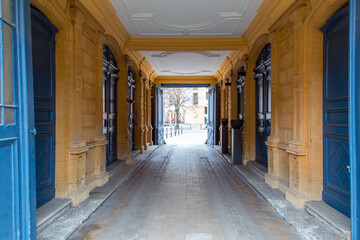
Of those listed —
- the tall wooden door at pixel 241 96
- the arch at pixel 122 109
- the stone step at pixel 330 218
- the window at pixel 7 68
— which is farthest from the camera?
the tall wooden door at pixel 241 96

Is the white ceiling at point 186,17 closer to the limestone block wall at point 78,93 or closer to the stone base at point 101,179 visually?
A: the limestone block wall at point 78,93

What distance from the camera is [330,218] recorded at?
2912 mm

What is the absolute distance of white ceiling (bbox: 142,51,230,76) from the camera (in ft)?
28.1

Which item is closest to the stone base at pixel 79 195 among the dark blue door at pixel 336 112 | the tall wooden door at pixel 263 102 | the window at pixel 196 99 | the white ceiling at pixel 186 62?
the dark blue door at pixel 336 112

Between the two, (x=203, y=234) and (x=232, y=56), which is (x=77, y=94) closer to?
(x=203, y=234)

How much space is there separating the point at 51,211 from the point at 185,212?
1872 millimetres

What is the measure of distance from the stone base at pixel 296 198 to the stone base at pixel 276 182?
0.71 ft

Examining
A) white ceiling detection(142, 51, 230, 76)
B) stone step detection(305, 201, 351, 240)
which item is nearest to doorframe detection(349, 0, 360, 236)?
stone step detection(305, 201, 351, 240)

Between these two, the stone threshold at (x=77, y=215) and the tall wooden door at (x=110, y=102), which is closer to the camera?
the stone threshold at (x=77, y=215)

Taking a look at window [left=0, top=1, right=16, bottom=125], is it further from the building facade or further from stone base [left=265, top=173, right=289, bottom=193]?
stone base [left=265, top=173, right=289, bottom=193]

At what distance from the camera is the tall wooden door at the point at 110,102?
5.88 meters

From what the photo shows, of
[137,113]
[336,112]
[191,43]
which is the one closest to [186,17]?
[191,43]

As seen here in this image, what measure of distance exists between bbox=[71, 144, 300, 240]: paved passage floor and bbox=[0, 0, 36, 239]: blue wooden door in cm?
99

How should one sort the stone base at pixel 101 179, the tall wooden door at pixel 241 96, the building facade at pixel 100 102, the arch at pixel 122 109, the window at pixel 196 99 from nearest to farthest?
the building facade at pixel 100 102, the stone base at pixel 101 179, the arch at pixel 122 109, the tall wooden door at pixel 241 96, the window at pixel 196 99
